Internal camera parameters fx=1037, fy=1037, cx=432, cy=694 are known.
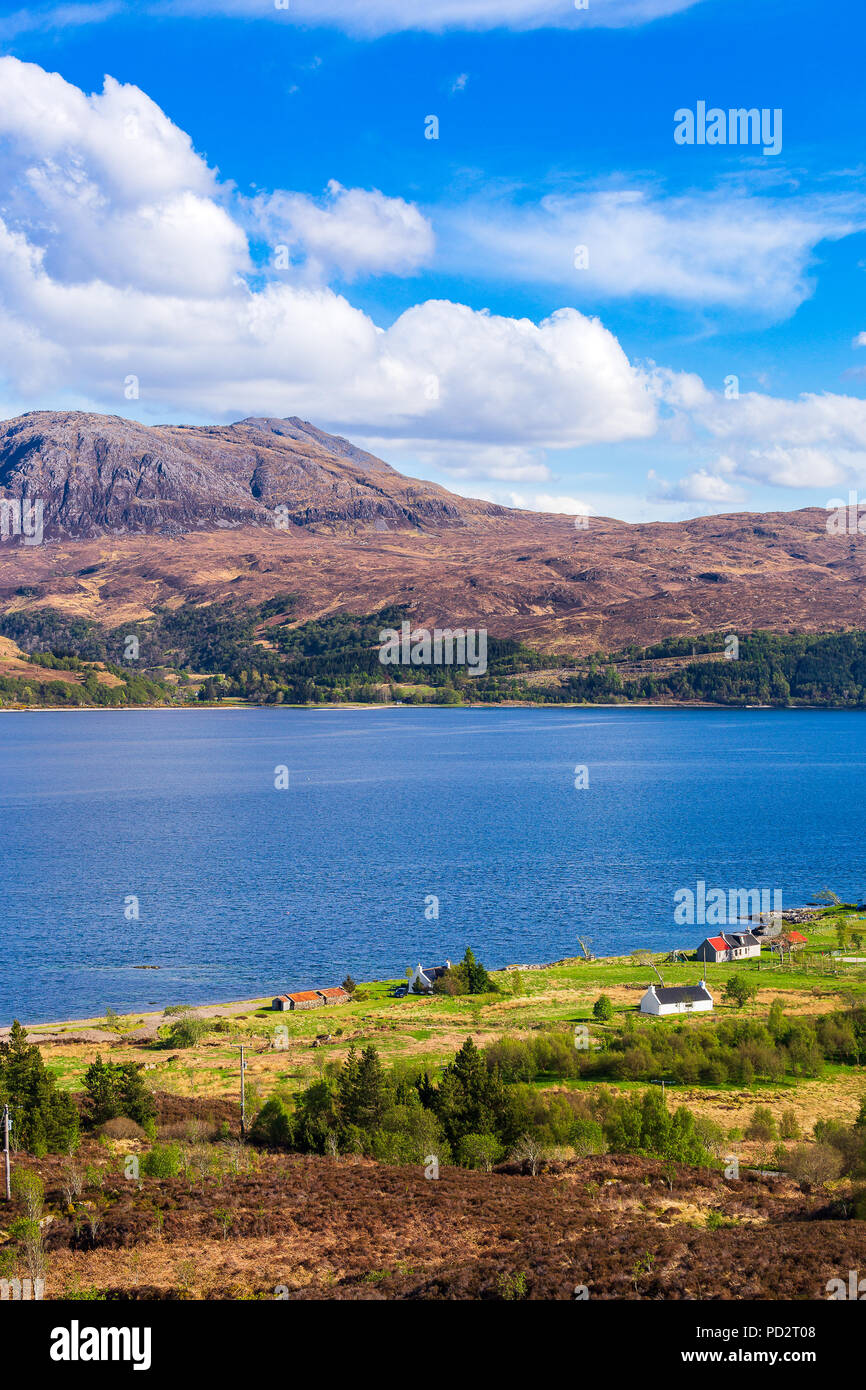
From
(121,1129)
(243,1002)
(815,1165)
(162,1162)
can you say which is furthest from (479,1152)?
(243,1002)

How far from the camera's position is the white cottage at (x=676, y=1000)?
59.6 meters

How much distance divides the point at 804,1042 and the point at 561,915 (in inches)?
1527

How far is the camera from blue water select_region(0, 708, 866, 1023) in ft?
253

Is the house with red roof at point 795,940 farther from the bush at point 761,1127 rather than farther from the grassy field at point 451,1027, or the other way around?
the bush at point 761,1127

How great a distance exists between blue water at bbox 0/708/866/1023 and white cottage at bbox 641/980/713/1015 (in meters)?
17.1

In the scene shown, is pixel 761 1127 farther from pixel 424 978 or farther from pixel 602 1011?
pixel 424 978

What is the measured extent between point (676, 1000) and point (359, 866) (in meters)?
55.3

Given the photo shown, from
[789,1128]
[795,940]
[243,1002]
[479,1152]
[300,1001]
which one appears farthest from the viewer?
[795,940]

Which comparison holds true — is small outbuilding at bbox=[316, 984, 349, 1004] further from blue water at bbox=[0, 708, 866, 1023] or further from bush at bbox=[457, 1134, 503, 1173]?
bush at bbox=[457, 1134, 503, 1173]

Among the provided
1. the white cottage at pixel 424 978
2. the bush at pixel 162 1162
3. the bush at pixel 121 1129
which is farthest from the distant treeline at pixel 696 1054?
the bush at pixel 162 1162

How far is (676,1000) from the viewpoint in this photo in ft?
197

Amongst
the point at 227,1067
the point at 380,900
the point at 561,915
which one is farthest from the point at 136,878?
the point at 227,1067

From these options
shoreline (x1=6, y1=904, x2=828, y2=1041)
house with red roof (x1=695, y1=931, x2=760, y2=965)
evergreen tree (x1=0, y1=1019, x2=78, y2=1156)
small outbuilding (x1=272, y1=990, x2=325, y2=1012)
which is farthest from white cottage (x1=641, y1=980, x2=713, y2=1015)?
evergreen tree (x1=0, y1=1019, x2=78, y2=1156)

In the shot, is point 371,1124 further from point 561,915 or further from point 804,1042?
point 561,915
